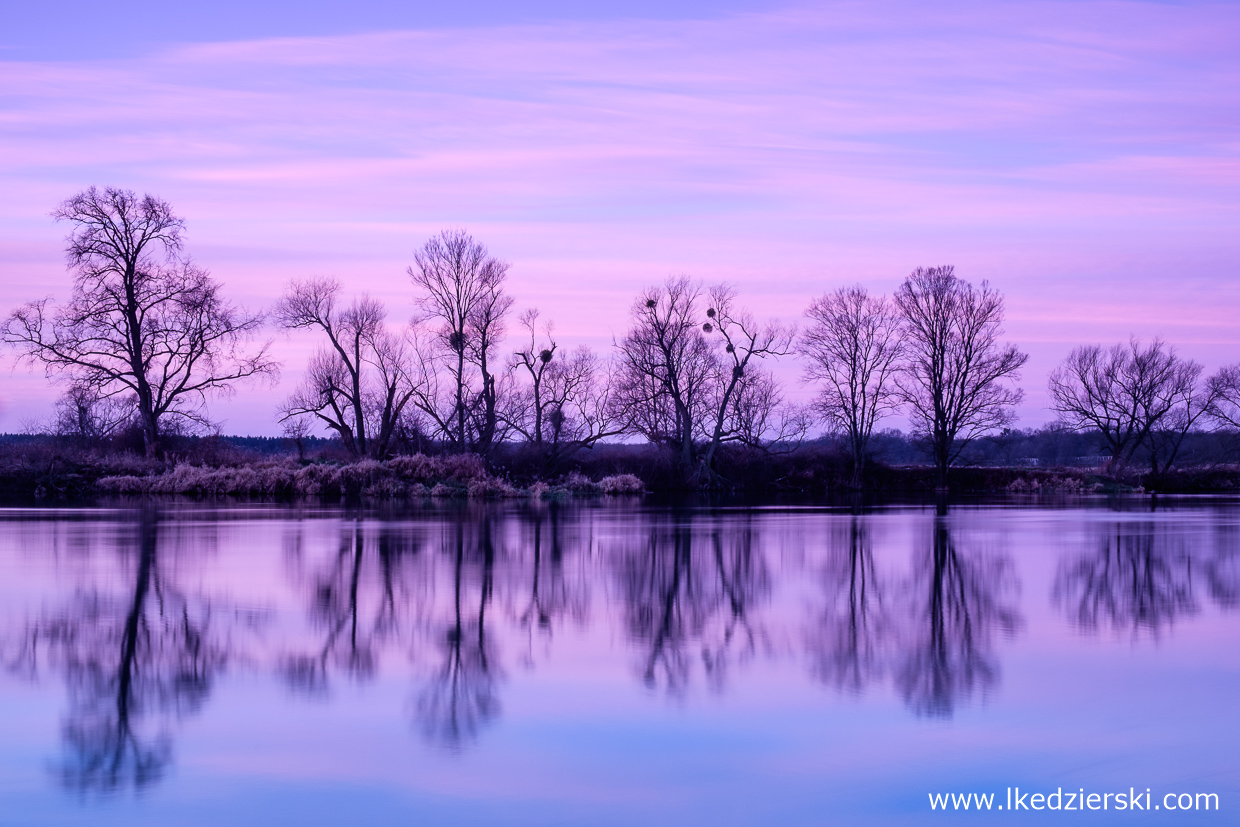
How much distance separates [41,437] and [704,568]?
1426 inches

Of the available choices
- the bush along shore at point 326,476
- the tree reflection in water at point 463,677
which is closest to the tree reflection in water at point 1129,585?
the tree reflection in water at point 463,677

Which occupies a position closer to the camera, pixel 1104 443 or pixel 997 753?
pixel 997 753

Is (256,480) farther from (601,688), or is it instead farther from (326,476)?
(601,688)

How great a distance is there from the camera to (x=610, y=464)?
47.3 metres

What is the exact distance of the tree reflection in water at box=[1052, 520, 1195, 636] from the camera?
10.4m

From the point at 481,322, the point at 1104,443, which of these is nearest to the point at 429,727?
the point at 481,322

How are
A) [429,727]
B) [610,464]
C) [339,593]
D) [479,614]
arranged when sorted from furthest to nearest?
[610,464], [339,593], [479,614], [429,727]

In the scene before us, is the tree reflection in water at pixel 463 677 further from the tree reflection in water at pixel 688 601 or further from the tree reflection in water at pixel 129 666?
the tree reflection in water at pixel 129 666

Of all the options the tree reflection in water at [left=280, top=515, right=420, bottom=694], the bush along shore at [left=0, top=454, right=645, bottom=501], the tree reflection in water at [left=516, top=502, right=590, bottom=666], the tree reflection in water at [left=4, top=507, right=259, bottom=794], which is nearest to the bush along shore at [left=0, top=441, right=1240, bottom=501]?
the bush along shore at [left=0, top=454, right=645, bottom=501]

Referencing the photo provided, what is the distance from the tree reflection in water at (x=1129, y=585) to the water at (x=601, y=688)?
81 millimetres

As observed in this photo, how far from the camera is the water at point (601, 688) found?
512 centimetres

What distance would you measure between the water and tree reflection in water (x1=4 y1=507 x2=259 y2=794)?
1.2 inches

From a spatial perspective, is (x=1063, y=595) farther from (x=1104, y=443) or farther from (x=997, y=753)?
(x=1104, y=443)

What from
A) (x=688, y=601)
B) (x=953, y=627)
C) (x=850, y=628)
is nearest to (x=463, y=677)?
(x=850, y=628)
